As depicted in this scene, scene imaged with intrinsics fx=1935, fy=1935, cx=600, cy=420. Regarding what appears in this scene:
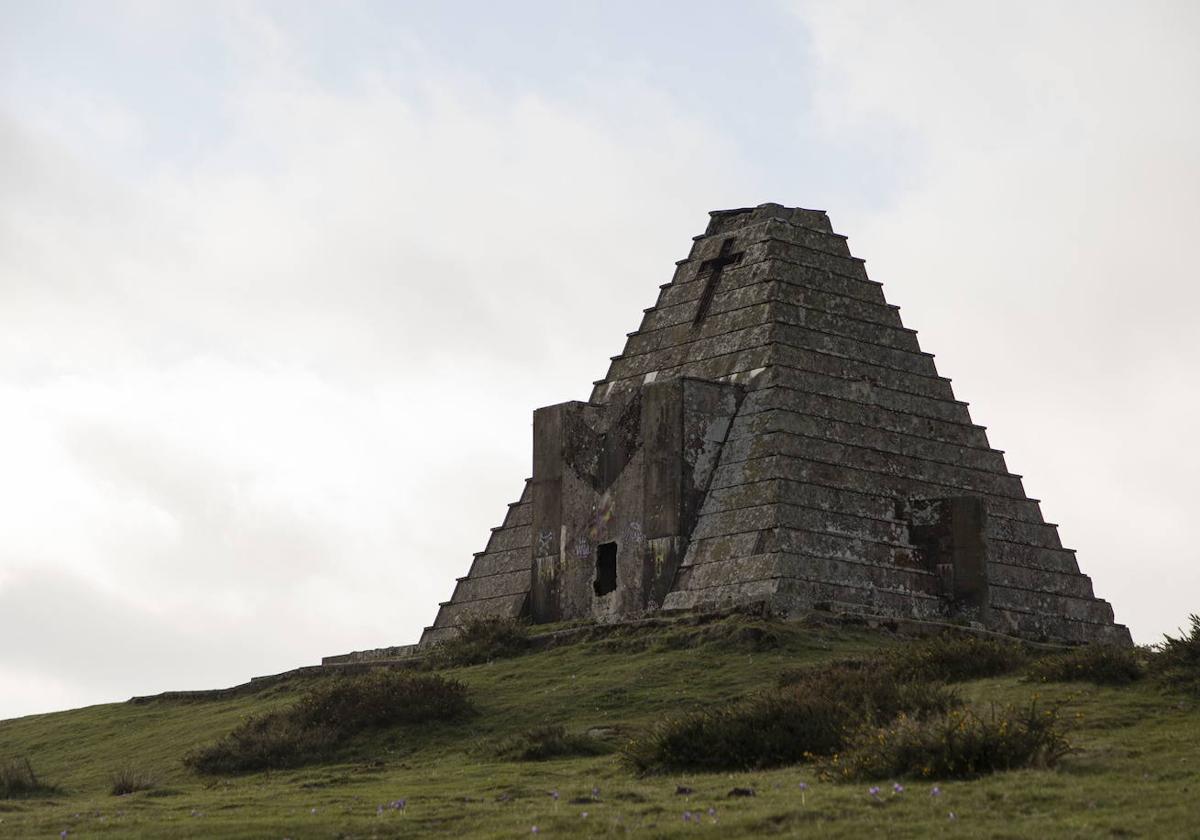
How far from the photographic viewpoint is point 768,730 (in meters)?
25.4

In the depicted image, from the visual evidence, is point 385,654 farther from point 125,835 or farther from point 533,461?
point 125,835

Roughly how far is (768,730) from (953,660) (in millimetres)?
6472

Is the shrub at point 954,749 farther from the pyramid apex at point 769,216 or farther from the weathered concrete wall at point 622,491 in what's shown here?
the pyramid apex at point 769,216

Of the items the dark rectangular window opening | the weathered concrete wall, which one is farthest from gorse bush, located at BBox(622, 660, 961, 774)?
the dark rectangular window opening

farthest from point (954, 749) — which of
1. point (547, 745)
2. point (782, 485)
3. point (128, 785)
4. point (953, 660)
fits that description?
point (782, 485)

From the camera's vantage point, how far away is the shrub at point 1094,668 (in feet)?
93.9

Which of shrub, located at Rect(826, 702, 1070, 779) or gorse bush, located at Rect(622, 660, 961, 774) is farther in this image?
gorse bush, located at Rect(622, 660, 961, 774)

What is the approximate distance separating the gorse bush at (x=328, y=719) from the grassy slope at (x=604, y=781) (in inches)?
21.3

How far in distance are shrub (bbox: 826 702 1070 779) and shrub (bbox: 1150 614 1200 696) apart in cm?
529

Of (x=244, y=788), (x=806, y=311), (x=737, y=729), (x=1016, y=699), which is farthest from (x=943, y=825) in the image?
(x=806, y=311)

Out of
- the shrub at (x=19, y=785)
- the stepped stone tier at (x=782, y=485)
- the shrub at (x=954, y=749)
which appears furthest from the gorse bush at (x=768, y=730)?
the stepped stone tier at (x=782, y=485)

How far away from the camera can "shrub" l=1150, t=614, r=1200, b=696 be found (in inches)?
1080

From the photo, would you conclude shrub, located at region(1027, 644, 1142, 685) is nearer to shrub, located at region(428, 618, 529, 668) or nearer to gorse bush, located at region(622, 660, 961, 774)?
gorse bush, located at region(622, 660, 961, 774)

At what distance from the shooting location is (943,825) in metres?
18.9
